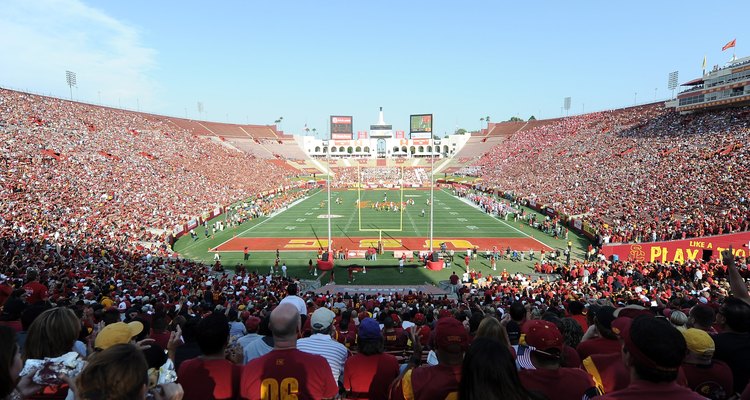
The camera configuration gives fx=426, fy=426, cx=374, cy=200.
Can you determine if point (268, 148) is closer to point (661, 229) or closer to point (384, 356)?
point (661, 229)

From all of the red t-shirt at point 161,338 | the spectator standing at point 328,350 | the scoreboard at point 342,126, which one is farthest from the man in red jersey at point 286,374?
the scoreboard at point 342,126

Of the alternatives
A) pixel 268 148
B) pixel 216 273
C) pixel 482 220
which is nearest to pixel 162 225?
pixel 216 273

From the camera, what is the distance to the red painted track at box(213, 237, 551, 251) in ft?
92.3

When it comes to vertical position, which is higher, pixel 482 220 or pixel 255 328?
pixel 255 328

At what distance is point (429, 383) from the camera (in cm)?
288

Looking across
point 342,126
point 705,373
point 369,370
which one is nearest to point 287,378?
point 369,370

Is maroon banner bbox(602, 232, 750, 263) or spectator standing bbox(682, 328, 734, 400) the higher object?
spectator standing bbox(682, 328, 734, 400)

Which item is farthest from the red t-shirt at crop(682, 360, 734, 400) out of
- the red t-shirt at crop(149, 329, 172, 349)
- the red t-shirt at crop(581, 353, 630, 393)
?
the red t-shirt at crop(149, 329, 172, 349)

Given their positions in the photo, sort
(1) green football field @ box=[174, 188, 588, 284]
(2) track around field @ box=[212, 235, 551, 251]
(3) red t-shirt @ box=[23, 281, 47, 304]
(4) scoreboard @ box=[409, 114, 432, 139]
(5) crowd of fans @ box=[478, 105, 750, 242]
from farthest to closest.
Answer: (4) scoreboard @ box=[409, 114, 432, 139]
(2) track around field @ box=[212, 235, 551, 251]
(5) crowd of fans @ box=[478, 105, 750, 242]
(1) green football field @ box=[174, 188, 588, 284]
(3) red t-shirt @ box=[23, 281, 47, 304]

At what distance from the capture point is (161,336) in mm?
5660

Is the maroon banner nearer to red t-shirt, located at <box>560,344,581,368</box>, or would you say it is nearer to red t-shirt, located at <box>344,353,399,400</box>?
red t-shirt, located at <box>560,344,581,368</box>

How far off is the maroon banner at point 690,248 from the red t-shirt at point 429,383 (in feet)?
79.1

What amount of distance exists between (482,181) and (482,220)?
29231mm

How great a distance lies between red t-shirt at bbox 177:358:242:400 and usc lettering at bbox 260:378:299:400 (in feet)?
1.19
